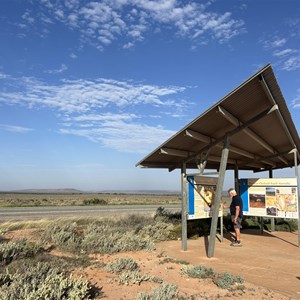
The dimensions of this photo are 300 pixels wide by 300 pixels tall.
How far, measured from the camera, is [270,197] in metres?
12.9

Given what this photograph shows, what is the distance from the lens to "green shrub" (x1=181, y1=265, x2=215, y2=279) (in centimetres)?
721

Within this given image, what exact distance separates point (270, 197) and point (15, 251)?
29.6 ft

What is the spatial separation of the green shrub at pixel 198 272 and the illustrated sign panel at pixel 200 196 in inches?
137

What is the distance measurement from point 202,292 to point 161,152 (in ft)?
17.5

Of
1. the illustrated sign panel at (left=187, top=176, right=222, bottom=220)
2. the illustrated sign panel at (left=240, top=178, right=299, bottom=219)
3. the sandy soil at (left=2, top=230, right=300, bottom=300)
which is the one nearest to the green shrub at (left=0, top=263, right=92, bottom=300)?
the sandy soil at (left=2, top=230, right=300, bottom=300)

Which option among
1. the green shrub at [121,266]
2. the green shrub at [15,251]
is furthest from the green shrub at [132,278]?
the green shrub at [15,251]

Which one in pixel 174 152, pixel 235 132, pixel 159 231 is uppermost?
pixel 235 132

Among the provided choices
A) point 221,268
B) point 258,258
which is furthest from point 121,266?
point 258,258

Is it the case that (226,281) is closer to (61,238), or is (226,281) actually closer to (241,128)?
(241,128)

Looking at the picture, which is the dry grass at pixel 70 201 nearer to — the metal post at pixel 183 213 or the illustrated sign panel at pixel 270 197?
the illustrated sign panel at pixel 270 197

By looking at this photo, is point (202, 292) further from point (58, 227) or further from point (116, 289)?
point (58, 227)

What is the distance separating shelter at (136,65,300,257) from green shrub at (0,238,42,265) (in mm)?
4568

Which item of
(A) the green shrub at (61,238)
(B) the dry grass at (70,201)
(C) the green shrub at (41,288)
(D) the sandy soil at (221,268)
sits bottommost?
(D) the sandy soil at (221,268)

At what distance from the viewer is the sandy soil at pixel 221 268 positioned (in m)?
6.23
